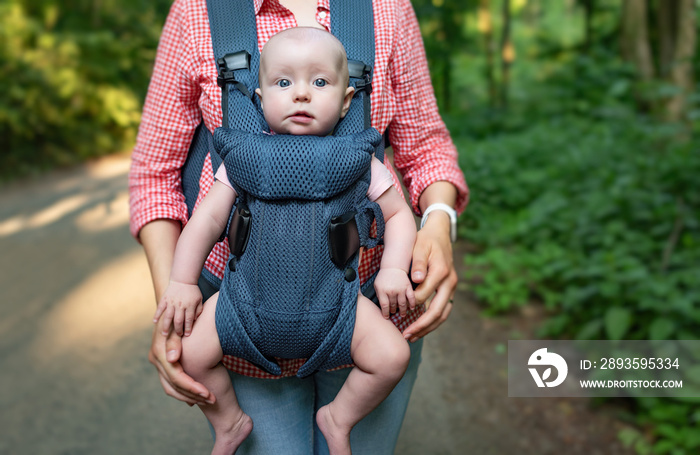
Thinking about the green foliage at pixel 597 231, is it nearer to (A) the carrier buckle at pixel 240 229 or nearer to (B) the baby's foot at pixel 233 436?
(B) the baby's foot at pixel 233 436

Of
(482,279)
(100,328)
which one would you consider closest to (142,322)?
(100,328)

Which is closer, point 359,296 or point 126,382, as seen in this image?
point 359,296

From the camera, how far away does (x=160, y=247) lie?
142 centimetres

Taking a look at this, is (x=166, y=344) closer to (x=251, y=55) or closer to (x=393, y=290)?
(x=393, y=290)

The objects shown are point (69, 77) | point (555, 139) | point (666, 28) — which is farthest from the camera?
point (69, 77)

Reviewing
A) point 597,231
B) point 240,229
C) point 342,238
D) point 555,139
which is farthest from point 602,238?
point 240,229

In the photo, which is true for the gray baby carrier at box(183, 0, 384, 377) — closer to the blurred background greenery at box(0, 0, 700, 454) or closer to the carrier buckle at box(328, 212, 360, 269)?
the carrier buckle at box(328, 212, 360, 269)

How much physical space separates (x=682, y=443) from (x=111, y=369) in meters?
3.15

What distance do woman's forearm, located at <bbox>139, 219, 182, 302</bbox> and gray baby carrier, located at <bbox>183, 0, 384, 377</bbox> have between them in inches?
9.5

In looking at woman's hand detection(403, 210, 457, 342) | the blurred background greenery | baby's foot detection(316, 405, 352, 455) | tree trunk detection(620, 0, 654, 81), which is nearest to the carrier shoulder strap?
woman's hand detection(403, 210, 457, 342)

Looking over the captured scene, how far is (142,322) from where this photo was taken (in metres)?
3.99

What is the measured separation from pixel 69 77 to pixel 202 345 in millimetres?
7402

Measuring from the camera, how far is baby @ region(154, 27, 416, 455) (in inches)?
46.2

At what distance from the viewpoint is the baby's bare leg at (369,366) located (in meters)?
1.21
